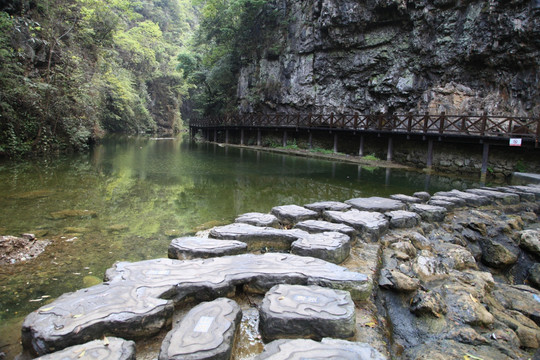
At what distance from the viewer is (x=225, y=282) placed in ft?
7.54

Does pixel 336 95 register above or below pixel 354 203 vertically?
above

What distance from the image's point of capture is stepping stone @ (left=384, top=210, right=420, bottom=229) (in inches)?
165

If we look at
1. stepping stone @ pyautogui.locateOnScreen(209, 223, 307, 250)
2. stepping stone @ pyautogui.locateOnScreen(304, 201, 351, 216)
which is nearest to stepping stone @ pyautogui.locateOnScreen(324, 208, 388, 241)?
stepping stone @ pyautogui.locateOnScreen(304, 201, 351, 216)

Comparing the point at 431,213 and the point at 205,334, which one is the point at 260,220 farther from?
the point at 431,213

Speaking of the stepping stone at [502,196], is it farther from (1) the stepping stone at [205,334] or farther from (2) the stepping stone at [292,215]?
(1) the stepping stone at [205,334]

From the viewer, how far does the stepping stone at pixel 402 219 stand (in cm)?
418

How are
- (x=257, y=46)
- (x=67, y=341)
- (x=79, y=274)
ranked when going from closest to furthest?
(x=67, y=341) < (x=79, y=274) < (x=257, y=46)

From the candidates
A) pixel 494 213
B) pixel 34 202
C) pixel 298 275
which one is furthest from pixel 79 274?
pixel 494 213

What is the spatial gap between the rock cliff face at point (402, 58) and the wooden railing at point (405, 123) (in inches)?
30.0

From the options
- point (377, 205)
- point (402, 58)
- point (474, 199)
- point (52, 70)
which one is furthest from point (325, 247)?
point (402, 58)

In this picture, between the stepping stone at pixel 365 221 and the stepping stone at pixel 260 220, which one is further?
the stepping stone at pixel 260 220

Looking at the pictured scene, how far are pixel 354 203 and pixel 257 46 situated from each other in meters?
23.4

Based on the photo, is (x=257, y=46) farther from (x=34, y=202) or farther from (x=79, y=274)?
(x=79, y=274)

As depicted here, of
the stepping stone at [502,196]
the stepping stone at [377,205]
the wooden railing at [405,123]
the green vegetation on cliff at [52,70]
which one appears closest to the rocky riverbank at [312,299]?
the stepping stone at [377,205]
